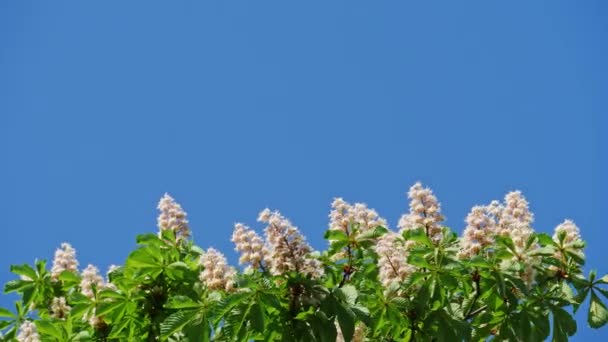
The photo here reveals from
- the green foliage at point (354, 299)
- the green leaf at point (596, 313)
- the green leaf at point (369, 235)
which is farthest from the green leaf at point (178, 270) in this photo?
the green leaf at point (596, 313)

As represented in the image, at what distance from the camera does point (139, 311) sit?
7602 millimetres

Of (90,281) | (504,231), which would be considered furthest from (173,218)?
(504,231)

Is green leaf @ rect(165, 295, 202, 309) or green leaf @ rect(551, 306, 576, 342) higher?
green leaf @ rect(551, 306, 576, 342)

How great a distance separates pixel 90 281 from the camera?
313 inches

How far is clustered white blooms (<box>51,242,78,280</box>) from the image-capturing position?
9.58 m

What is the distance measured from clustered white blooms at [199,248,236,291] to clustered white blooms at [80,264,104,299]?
117 centimetres

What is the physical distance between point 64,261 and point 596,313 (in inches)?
235

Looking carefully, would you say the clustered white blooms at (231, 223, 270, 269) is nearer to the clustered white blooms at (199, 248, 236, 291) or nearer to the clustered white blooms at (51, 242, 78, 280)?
the clustered white blooms at (199, 248, 236, 291)

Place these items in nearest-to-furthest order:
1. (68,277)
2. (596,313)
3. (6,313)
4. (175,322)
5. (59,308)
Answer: (175,322) → (596,313) → (68,277) → (6,313) → (59,308)

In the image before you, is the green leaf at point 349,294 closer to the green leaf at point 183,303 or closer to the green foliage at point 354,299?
the green foliage at point 354,299

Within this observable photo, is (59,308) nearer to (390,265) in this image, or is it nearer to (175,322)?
(175,322)

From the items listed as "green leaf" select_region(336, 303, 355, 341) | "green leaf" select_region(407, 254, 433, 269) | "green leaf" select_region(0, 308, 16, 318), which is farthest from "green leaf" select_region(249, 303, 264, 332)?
"green leaf" select_region(0, 308, 16, 318)

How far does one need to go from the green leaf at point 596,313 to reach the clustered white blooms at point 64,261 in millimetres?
5732

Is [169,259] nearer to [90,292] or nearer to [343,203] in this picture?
[90,292]
